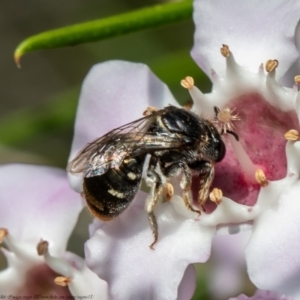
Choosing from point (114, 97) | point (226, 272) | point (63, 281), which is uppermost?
point (114, 97)

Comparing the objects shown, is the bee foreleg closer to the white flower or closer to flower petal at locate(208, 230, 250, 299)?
the white flower

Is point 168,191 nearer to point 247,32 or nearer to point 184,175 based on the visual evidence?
point 184,175

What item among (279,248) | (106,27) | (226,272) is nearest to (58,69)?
(226,272)

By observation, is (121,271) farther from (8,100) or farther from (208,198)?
(8,100)

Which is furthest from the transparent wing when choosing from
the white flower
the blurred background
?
the blurred background

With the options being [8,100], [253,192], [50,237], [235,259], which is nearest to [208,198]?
[253,192]
